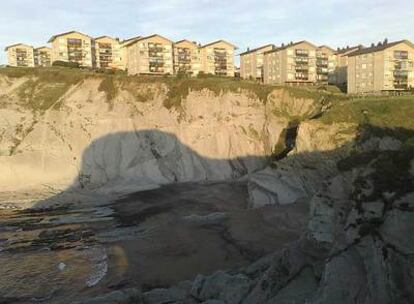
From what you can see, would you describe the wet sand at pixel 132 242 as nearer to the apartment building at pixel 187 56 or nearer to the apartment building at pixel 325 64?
the apartment building at pixel 187 56

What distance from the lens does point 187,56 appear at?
107 metres

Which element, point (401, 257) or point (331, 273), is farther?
point (331, 273)

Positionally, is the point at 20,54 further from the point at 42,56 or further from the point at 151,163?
the point at 151,163

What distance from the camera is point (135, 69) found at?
326 feet

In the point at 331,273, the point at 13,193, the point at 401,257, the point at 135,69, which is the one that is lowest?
the point at 13,193

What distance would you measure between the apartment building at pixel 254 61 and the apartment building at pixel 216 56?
8319mm

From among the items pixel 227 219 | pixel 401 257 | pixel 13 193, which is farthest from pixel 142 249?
pixel 13 193

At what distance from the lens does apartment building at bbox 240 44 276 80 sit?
117625 millimetres

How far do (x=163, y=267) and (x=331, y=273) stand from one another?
12494 millimetres

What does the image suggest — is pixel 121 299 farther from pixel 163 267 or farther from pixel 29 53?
pixel 29 53

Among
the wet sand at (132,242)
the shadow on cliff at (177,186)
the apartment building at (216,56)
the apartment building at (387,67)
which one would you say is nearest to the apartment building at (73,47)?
the apartment building at (216,56)

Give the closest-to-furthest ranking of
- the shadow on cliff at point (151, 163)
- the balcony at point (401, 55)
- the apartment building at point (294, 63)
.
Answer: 1. the shadow on cliff at point (151, 163)
2. the balcony at point (401, 55)
3. the apartment building at point (294, 63)

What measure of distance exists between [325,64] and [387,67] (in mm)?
21328

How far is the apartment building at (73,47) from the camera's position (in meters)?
101
